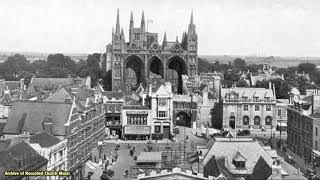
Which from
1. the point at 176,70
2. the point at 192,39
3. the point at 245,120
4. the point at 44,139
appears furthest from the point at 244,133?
the point at 192,39

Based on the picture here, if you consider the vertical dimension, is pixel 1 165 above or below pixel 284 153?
above

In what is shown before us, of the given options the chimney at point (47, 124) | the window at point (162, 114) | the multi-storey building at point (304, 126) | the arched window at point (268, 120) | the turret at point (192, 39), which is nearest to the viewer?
the chimney at point (47, 124)

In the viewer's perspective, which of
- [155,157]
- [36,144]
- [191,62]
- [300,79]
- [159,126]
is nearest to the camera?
[36,144]

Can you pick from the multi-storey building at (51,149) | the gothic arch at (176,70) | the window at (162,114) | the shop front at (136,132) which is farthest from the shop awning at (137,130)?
the gothic arch at (176,70)

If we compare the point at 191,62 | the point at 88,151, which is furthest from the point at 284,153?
the point at 191,62

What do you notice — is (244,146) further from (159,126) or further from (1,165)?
(159,126)

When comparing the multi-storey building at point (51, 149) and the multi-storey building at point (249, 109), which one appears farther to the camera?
the multi-storey building at point (249, 109)

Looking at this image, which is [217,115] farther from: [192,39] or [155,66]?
[155,66]

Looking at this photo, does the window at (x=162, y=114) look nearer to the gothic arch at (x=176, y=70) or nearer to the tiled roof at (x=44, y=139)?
the tiled roof at (x=44, y=139)
